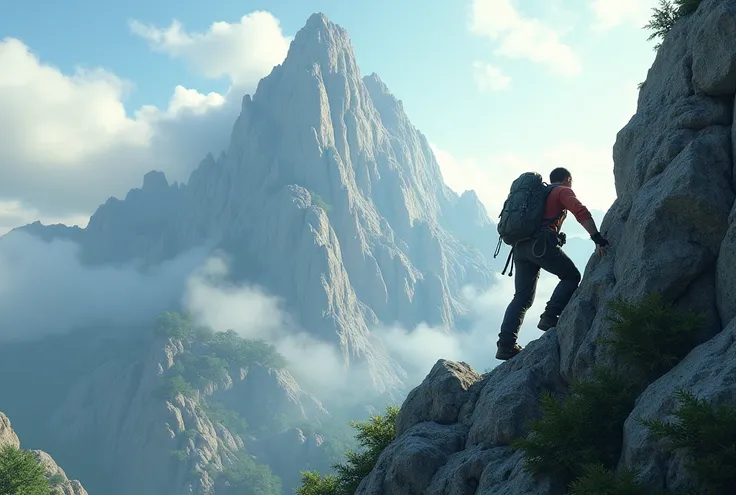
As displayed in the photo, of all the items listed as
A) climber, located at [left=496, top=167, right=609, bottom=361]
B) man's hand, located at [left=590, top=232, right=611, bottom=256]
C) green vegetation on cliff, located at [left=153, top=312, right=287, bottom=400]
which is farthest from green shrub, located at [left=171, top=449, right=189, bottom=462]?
man's hand, located at [left=590, top=232, right=611, bottom=256]

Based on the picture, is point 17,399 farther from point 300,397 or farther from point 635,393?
point 635,393

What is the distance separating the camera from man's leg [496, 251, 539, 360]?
10.6 m

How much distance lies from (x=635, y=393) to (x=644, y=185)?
3093 millimetres

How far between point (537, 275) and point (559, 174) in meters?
1.67

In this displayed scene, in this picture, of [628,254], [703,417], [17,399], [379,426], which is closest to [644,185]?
[628,254]

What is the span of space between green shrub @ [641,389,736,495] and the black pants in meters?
5.07

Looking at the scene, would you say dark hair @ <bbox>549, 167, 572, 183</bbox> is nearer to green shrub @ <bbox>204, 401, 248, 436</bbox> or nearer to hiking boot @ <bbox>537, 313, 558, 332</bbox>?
hiking boot @ <bbox>537, 313, 558, 332</bbox>

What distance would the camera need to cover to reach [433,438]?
9.91 m

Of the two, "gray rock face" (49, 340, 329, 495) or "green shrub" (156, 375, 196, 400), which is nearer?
"gray rock face" (49, 340, 329, 495)

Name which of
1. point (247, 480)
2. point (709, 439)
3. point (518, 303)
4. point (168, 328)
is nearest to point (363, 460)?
point (518, 303)

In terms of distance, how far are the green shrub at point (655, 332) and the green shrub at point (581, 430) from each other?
0.33m

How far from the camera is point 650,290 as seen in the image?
7.24 metres

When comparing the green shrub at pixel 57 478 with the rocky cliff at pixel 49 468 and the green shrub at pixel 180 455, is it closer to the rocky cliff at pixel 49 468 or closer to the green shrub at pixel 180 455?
the rocky cliff at pixel 49 468

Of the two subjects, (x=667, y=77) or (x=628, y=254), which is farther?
(x=667, y=77)
